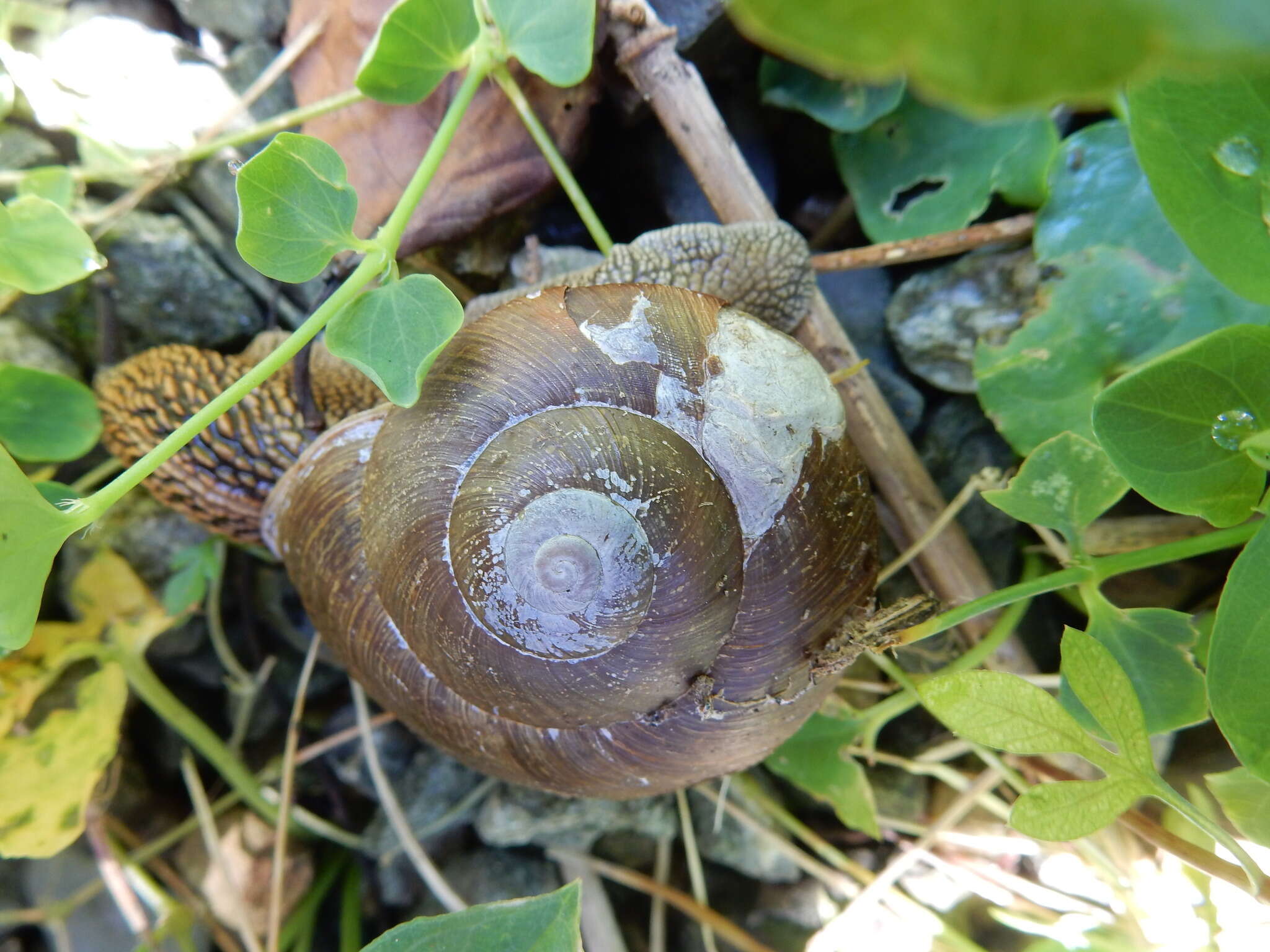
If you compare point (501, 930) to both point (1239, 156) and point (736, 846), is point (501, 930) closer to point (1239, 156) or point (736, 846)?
point (736, 846)

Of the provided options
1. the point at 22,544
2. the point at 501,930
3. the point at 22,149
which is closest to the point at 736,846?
the point at 501,930

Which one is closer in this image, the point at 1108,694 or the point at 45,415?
the point at 1108,694

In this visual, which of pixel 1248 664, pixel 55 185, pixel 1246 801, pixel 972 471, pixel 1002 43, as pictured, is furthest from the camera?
pixel 972 471

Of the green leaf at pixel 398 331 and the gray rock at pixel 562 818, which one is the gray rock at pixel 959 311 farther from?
the gray rock at pixel 562 818

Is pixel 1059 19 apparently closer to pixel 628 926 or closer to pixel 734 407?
pixel 734 407

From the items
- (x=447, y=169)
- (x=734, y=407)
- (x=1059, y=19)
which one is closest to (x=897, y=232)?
(x=734, y=407)

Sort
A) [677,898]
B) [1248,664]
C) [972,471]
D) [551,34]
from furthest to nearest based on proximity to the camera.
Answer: [677,898], [972,471], [551,34], [1248,664]
